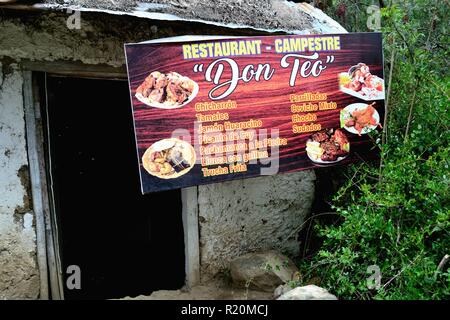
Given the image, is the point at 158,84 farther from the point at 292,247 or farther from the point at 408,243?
the point at 292,247

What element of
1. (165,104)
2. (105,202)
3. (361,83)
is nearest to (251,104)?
(165,104)

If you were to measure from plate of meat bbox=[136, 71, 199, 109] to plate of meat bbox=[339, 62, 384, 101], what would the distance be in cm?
127

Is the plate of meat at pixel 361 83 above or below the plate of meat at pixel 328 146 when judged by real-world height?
above

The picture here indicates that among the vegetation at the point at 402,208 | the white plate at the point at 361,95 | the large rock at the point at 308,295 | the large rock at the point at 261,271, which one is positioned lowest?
the large rock at the point at 261,271

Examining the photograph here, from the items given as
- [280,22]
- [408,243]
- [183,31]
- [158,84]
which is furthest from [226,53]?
[408,243]

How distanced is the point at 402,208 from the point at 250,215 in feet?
5.09

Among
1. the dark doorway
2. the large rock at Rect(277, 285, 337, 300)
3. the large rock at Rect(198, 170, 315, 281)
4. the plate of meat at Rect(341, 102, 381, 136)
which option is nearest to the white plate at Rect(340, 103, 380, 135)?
the plate of meat at Rect(341, 102, 381, 136)

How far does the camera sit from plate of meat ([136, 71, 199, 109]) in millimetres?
3354

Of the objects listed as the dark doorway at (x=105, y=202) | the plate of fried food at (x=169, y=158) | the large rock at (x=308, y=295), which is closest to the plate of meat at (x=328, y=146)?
the plate of fried food at (x=169, y=158)

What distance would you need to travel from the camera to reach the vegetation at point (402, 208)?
10.8 ft

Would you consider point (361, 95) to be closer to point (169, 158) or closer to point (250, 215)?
Answer: point (250, 215)

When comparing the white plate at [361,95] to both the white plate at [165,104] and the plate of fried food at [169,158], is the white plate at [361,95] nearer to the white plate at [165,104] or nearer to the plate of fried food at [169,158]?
the white plate at [165,104]

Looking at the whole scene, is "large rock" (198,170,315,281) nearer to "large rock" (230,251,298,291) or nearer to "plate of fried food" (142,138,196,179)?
"large rock" (230,251,298,291)

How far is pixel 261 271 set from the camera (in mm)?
4410
